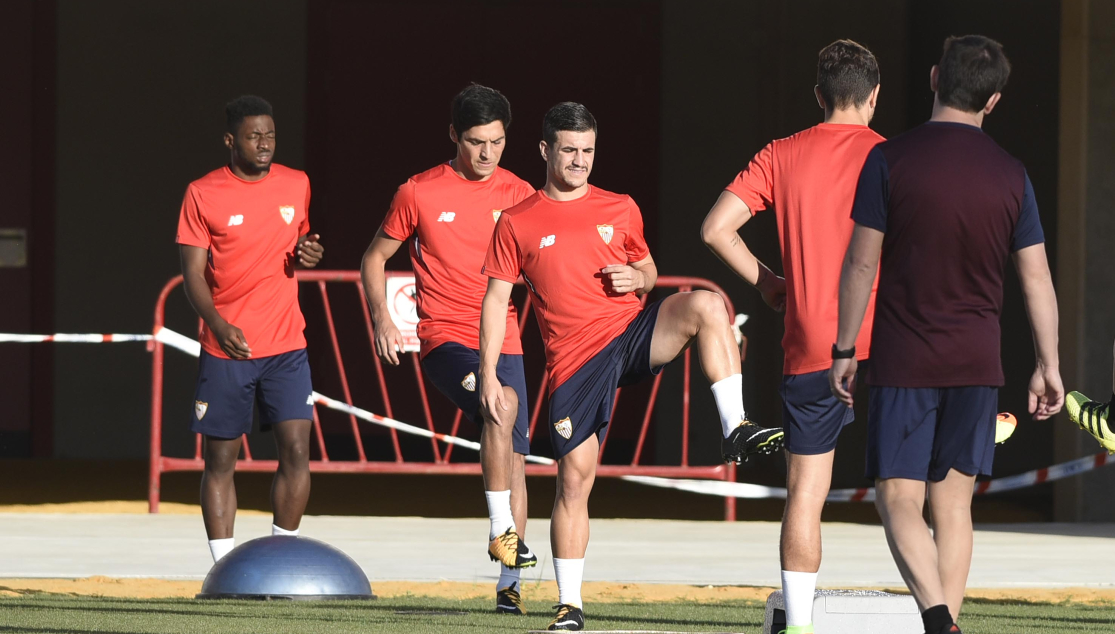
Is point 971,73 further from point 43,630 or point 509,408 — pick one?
point 43,630

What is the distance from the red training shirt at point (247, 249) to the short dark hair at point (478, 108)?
3.96 ft

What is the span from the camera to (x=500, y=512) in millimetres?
7617

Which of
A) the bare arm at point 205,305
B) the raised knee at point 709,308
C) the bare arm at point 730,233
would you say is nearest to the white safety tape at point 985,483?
the bare arm at point 205,305

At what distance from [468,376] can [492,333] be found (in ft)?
3.00

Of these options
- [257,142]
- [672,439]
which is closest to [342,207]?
[672,439]

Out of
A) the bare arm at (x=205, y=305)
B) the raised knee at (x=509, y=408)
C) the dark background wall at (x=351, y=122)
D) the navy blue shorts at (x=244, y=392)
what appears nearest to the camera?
the raised knee at (x=509, y=408)

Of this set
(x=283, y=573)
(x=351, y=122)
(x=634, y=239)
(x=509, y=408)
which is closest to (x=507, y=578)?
(x=509, y=408)

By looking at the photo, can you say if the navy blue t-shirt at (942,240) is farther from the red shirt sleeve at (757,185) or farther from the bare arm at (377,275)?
the bare arm at (377,275)

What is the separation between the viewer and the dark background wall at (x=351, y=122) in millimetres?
17172

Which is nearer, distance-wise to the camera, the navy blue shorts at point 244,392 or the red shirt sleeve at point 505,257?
the red shirt sleeve at point 505,257

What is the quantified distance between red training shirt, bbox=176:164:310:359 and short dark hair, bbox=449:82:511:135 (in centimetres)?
121

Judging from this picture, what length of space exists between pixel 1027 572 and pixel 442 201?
4.19 meters

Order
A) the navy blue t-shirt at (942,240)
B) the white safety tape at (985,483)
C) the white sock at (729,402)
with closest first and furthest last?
1. the navy blue t-shirt at (942,240)
2. the white sock at (729,402)
3. the white safety tape at (985,483)

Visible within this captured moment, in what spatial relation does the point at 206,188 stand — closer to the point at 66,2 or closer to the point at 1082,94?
the point at 1082,94
